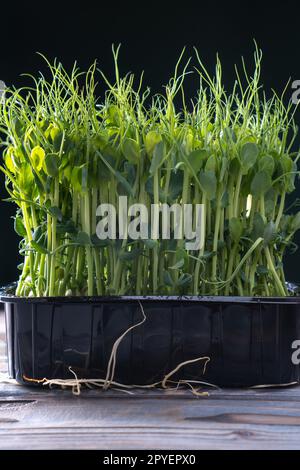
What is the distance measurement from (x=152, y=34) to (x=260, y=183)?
140 cm

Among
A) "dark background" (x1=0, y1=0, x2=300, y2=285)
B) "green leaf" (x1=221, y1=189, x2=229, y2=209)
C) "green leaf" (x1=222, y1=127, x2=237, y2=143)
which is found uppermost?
"dark background" (x1=0, y1=0, x2=300, y2=285)

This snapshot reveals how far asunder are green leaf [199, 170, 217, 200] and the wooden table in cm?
21

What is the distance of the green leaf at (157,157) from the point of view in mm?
751

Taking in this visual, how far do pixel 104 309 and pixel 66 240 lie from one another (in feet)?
0.35

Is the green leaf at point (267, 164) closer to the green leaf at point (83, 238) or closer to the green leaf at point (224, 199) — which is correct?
the green leaf at point (224, 199)

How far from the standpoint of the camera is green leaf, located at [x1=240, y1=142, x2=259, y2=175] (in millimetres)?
772

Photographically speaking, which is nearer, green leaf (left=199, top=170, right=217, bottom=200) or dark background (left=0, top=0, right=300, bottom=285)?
green leaf (left=199, top=170, right=217, bottom=200)

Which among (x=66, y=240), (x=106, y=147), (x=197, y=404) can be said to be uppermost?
(x=106, y=147)

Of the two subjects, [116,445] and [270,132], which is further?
[270,132]

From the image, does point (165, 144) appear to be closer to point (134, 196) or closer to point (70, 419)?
point (134, 196)

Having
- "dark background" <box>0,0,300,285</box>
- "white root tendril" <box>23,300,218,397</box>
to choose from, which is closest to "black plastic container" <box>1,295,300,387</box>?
"white root tendril" <box>23,300,218,397</box>

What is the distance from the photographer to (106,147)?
2.57ft

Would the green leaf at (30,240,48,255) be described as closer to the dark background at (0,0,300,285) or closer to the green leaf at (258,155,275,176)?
the green leaf at (258,155,275,176)

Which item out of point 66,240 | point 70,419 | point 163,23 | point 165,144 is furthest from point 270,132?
point 163,23
